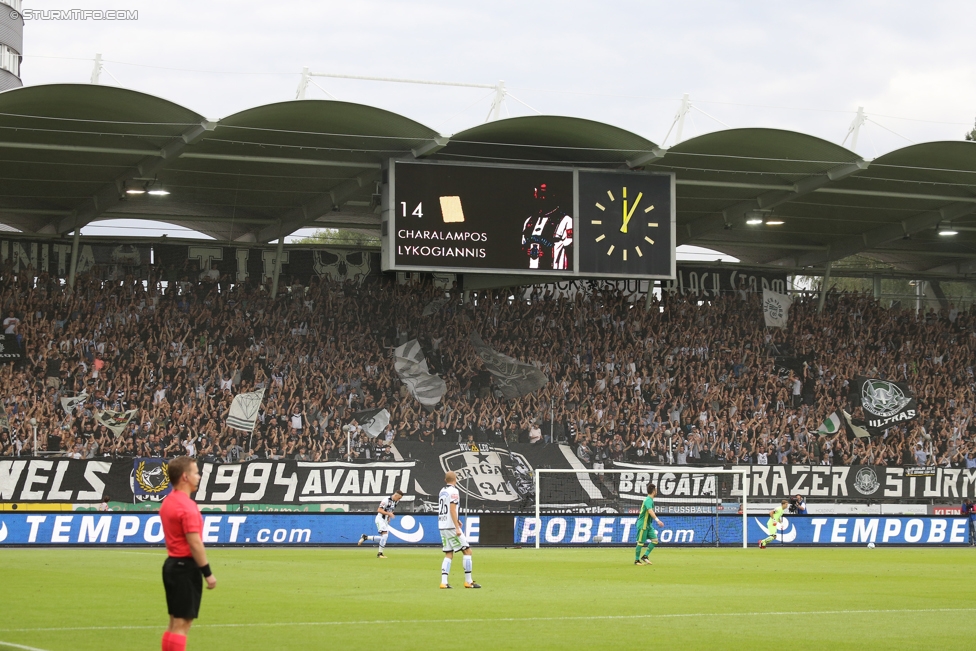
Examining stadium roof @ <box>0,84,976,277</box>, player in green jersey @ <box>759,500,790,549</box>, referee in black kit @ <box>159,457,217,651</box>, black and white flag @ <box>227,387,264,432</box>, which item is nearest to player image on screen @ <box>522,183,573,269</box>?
stadium roof @ <box>0,84,976,277</box>

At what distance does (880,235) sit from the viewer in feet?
156

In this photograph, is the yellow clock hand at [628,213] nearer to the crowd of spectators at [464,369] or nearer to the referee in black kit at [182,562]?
the crowd of spectators at [464,369]

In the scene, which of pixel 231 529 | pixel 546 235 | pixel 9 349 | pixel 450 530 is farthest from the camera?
pixel 9 349

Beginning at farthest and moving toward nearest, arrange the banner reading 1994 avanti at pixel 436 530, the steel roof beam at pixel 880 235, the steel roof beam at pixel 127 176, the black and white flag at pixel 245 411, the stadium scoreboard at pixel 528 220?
the steel roof beam at pixel 880 235 < the black and white flag at pixel 245 411 < the stadium scoreboard at pixel 528 220 < the steel roof beam at pixel 127 176 < the banner reading 1994 avanti at pixel 436 530

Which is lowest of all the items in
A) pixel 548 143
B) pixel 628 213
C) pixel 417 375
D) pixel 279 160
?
pixel 417 375

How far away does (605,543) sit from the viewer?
35.9m

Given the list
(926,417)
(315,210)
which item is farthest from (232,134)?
(926,417)

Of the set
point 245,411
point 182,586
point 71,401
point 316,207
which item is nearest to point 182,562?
point 182,586

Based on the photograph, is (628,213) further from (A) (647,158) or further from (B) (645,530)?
(B) (645,530)

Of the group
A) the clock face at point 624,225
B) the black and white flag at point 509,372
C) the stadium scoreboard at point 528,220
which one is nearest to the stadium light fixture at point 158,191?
the stadium scoreboard at point 528,220

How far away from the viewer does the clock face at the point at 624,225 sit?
1396 inches

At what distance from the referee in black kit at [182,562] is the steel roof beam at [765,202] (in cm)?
3139

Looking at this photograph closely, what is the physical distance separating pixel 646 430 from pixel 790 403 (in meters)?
6.44

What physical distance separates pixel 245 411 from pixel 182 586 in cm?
2969
